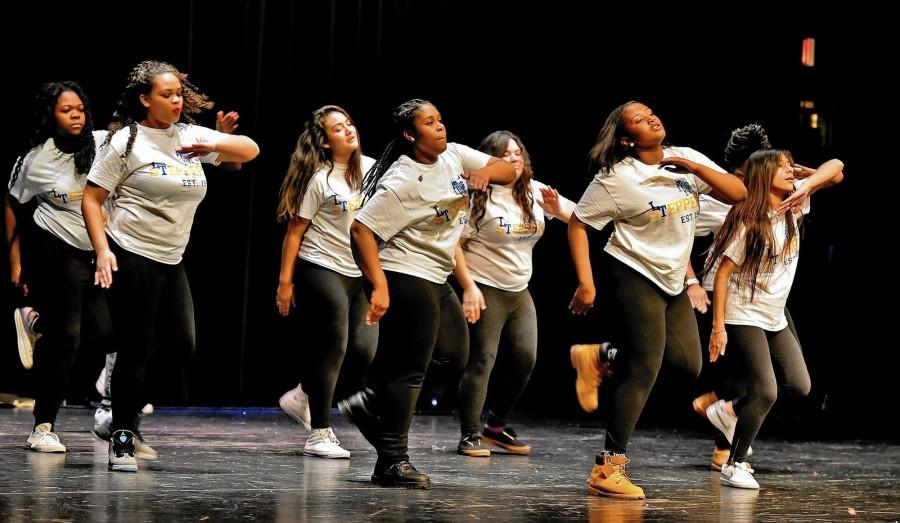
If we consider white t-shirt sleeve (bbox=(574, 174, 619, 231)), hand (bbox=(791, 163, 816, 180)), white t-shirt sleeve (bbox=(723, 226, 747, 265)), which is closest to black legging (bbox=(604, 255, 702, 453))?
white t-shirt sleeve (bbox=(574, 174, 619, 231))

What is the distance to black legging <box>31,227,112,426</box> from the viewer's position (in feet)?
16.1

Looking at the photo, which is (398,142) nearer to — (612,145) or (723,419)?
(612,145)

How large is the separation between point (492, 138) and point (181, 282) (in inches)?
66.3

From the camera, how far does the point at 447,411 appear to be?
301 inches

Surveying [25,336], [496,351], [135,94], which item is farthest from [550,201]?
[25,336]

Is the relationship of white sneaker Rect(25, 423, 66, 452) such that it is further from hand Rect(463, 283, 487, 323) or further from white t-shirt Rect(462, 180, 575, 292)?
white t-shirt Rect(462, 180, 575, 292)

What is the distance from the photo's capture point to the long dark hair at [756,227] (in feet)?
14.6

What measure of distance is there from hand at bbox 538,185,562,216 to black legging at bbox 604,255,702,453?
1188 mm

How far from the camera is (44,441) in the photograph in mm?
4758

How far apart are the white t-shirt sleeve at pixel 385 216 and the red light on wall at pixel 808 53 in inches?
177

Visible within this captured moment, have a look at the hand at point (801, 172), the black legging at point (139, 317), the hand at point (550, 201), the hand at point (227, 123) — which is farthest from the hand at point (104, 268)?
the hand at point (801, 172)

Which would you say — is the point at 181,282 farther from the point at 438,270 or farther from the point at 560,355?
the point at 560,355

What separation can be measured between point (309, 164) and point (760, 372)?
1.98 metres

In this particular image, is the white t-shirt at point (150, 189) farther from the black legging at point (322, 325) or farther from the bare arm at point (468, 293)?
the bare arm at point (468, 293)
